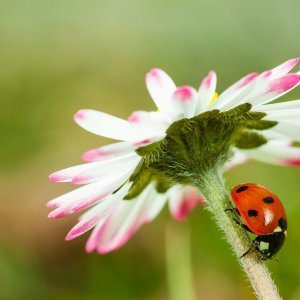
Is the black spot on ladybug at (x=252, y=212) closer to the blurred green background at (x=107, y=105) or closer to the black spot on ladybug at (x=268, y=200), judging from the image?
the black spot on ladybug at (x=268, y=200)

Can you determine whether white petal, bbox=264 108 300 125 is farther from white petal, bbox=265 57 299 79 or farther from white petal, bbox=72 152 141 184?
white petal, bbox=72 152 141 184

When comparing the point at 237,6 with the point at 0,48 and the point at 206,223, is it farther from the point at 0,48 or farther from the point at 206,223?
the point at 206,223

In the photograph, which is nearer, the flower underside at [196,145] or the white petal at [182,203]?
the flower underside at [196,145]

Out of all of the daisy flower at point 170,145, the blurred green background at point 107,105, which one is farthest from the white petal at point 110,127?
the blurred green background at point 107,105

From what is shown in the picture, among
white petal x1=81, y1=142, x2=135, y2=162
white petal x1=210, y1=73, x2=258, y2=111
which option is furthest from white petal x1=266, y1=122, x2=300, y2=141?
white petal x1=81, y1=142, x2=135, y2=162

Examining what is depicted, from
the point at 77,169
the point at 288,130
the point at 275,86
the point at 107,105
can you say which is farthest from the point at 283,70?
the point at 107,105

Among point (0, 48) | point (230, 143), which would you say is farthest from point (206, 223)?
point (0, 48)
